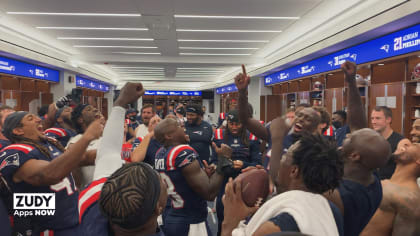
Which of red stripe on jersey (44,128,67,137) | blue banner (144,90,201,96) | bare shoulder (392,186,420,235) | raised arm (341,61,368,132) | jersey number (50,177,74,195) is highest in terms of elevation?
blue banner (144,90,201,96)

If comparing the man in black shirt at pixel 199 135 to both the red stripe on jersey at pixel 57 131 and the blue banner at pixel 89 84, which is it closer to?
the red stripe on jersey at pixel 57 131

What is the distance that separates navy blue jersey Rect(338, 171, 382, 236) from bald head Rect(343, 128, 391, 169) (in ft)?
0.46

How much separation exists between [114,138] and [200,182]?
0.73m

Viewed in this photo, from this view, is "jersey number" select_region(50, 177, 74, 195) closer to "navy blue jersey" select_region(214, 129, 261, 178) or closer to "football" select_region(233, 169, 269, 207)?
"football" select_region(233, 169, 269, 207)

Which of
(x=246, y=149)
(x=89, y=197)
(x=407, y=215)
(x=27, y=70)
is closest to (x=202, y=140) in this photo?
(x=246, y=149)

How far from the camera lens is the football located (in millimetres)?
1270

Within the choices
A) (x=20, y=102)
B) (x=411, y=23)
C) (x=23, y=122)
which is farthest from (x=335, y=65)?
(x=20, y=102)

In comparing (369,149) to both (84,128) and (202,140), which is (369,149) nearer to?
(84,128)

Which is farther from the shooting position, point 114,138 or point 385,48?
point 385,48

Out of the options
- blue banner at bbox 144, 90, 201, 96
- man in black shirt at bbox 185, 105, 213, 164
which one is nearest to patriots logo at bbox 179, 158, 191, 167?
man in black shirt at bbox 185, 105, 213, 164

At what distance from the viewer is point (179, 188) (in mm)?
2355

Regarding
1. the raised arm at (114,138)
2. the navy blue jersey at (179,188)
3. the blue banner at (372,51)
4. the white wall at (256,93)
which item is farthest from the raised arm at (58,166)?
the white wall at (256,93)

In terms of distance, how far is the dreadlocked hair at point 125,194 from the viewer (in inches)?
40.0

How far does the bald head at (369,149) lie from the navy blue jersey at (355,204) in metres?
0.14
